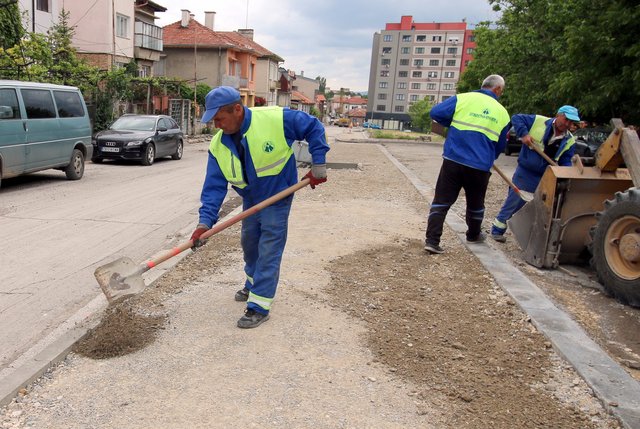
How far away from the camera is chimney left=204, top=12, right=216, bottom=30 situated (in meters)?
49.6

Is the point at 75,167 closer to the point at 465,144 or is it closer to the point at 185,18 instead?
the point at 465,144

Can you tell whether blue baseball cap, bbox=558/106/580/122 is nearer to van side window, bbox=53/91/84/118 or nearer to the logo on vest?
the logo on vest

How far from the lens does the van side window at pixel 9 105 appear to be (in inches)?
364

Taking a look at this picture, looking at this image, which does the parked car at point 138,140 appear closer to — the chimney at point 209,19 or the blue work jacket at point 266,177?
the blue work jacket at point 266,177

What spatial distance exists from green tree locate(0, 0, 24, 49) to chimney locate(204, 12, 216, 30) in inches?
1379

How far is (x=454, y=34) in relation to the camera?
97312mm

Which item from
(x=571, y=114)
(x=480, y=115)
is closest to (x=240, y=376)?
(x=480, y=115)

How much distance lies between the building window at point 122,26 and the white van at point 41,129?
815 inches

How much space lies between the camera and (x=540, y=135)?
21.6 ft

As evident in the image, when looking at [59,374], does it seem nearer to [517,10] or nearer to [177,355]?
[177,355]

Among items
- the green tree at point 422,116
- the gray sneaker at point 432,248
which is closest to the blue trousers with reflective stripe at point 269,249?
the gray sneaker at point 432,248

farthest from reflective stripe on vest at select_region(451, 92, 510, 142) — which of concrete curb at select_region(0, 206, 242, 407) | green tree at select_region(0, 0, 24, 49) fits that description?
green tree at select_region(0, 0, 24, 49)

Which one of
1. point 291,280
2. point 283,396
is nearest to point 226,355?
point 283,396

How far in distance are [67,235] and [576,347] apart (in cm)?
563
